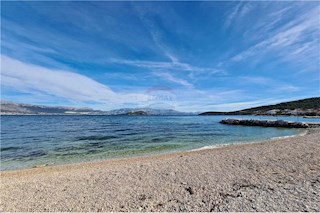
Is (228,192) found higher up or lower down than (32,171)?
higher up

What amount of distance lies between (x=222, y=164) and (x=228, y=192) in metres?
3.91

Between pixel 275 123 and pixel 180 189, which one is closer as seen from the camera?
pixel 180 189

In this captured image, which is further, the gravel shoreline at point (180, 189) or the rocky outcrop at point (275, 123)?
the rocky outcrop at point (275, 123)

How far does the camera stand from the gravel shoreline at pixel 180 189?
5.77m

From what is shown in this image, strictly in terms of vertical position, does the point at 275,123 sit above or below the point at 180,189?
above

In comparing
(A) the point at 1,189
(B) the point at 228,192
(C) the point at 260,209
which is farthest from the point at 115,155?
→ (C) the point at 260,209

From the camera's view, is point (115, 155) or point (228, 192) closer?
point (228, 192)

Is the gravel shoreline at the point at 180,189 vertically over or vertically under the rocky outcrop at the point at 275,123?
under

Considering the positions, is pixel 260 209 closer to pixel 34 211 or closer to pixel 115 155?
pixel 34 211

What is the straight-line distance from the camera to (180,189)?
23.1ft

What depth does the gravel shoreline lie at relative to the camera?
5773 mm

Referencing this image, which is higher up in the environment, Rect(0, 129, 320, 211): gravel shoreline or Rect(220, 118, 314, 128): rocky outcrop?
Rect(220, 118, 314, 128): rocky outcrop

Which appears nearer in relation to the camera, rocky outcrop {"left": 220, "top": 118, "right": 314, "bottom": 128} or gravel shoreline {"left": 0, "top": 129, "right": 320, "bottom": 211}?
gravel shoreline {"left": 0, "top": 129, "right": 320, "bottom": 211}

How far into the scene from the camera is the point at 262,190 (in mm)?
6516
